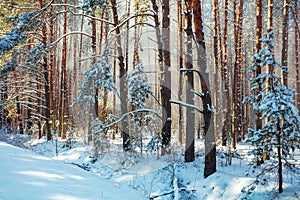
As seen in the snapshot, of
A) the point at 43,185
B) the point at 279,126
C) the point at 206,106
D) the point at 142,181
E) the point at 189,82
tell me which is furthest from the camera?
the point at 189,82

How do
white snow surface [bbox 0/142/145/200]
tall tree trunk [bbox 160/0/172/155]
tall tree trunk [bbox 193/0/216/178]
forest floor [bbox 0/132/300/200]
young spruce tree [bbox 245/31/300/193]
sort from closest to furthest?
white snow surface [bbox 0/142/145/200] → forest floor [bbox 0/132/300/200] → young spruce tree [bbox 245/31/300/193] → tall tree trunk [bbox 193/0/216/178] → tall tree trunk [bbox 160/0/172/155]

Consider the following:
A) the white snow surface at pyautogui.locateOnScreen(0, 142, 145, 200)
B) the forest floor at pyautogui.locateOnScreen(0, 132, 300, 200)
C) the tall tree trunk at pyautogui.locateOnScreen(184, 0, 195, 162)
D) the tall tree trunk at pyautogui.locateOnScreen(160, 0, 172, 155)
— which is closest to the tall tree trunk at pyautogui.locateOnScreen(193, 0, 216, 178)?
the forest floor at pyautogui.locateOnScreen(0, 132, 300, 200)

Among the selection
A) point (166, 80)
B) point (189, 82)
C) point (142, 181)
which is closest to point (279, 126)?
point (189, 82)

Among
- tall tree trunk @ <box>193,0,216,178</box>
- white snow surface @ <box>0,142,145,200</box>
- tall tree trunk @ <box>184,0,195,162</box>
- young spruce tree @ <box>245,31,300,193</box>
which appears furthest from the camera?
tall tree trunk @ <box>184,0,195,162</box>

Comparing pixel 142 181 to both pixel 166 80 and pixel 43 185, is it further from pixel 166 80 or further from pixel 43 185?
pixel 166 80

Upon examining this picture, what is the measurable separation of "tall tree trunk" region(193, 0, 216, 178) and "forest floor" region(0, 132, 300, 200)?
1.07 feet

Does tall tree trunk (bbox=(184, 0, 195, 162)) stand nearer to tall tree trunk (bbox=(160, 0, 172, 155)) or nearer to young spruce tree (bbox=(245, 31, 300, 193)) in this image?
tall tree trunk (bbox=(160, 0, 172, 155))

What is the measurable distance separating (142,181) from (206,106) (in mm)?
3051

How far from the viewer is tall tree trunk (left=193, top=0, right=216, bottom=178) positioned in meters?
7.06

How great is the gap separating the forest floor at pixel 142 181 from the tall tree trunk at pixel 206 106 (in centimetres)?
33

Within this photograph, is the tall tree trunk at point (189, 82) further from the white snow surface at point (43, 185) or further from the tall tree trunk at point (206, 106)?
the white snow surface at point (43, 185)

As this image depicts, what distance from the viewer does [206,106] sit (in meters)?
7.27

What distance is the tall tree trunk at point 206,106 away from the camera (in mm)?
7062

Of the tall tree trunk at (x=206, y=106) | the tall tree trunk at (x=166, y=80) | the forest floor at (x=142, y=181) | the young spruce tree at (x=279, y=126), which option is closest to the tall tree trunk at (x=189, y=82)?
the forest floor at (x=142, y=181)
